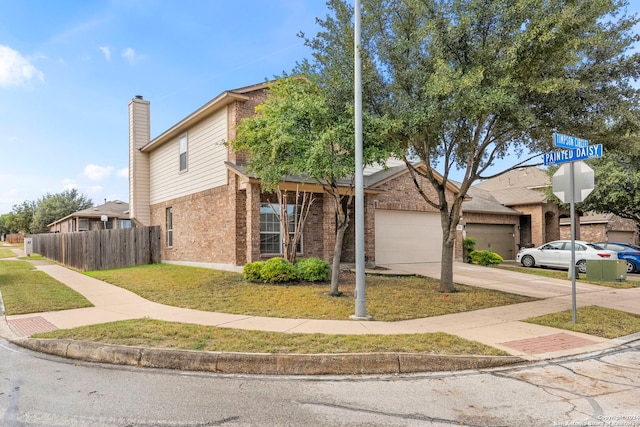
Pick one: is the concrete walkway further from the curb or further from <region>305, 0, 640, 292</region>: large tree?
<region>305, 0, 640, 292</region>: large tree

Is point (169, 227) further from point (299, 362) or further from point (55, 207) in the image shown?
point (55, 207)

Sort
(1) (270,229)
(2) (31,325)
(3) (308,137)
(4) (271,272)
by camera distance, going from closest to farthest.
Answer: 1. (2) (31,325)
2. (3) (308,137)
3. (4) (271,272)
4. (1) (270,229)

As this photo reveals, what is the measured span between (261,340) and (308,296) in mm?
3944

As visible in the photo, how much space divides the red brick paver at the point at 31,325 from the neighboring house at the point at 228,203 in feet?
21.2

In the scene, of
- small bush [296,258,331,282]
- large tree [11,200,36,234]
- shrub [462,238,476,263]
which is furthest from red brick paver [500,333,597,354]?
large tree [11,200,36,234]

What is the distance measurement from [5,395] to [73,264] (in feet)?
58.2

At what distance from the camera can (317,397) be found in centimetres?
462

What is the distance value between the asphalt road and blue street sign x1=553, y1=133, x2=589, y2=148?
387cm

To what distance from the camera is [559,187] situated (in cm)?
849

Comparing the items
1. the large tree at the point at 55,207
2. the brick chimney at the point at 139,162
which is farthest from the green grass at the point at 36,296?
the large tree at the point at 55,207

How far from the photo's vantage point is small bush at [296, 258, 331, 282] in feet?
40.7

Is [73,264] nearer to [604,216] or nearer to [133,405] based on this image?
[133,405]

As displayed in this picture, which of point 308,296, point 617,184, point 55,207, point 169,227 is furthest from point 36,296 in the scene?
point 55,207

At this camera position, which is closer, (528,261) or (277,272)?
(277,272)
